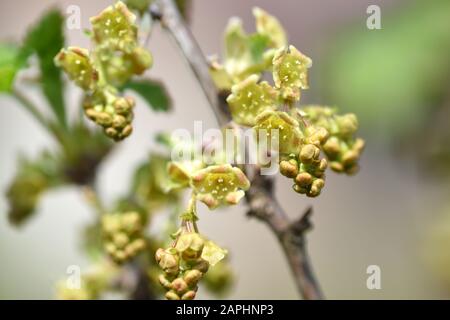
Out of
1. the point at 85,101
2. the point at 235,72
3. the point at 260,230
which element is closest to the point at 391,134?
the point at 260,230

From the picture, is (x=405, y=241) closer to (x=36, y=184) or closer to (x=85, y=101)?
(x=36, y=184)

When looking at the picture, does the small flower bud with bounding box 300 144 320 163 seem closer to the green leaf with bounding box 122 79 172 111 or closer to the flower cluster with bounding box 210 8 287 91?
the flower cluster with bounding box 210 8 287 91

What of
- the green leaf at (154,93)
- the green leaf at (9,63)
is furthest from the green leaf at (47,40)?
the green leaf at (154,93)

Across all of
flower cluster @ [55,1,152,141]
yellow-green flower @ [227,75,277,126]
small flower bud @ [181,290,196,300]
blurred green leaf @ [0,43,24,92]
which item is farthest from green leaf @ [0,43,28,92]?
small flower bud @ [181,290,196,300]

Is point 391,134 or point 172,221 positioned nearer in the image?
point 172,221

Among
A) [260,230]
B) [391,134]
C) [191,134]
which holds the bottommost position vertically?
[260,230]

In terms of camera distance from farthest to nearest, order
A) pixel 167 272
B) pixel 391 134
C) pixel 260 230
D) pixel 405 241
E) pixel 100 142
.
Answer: pixel 260 230 < pixel 405 241 < pixel 391 134 < pixel 100 142 < pixel 167 272

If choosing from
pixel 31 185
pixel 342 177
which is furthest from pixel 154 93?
pixel 342 177
